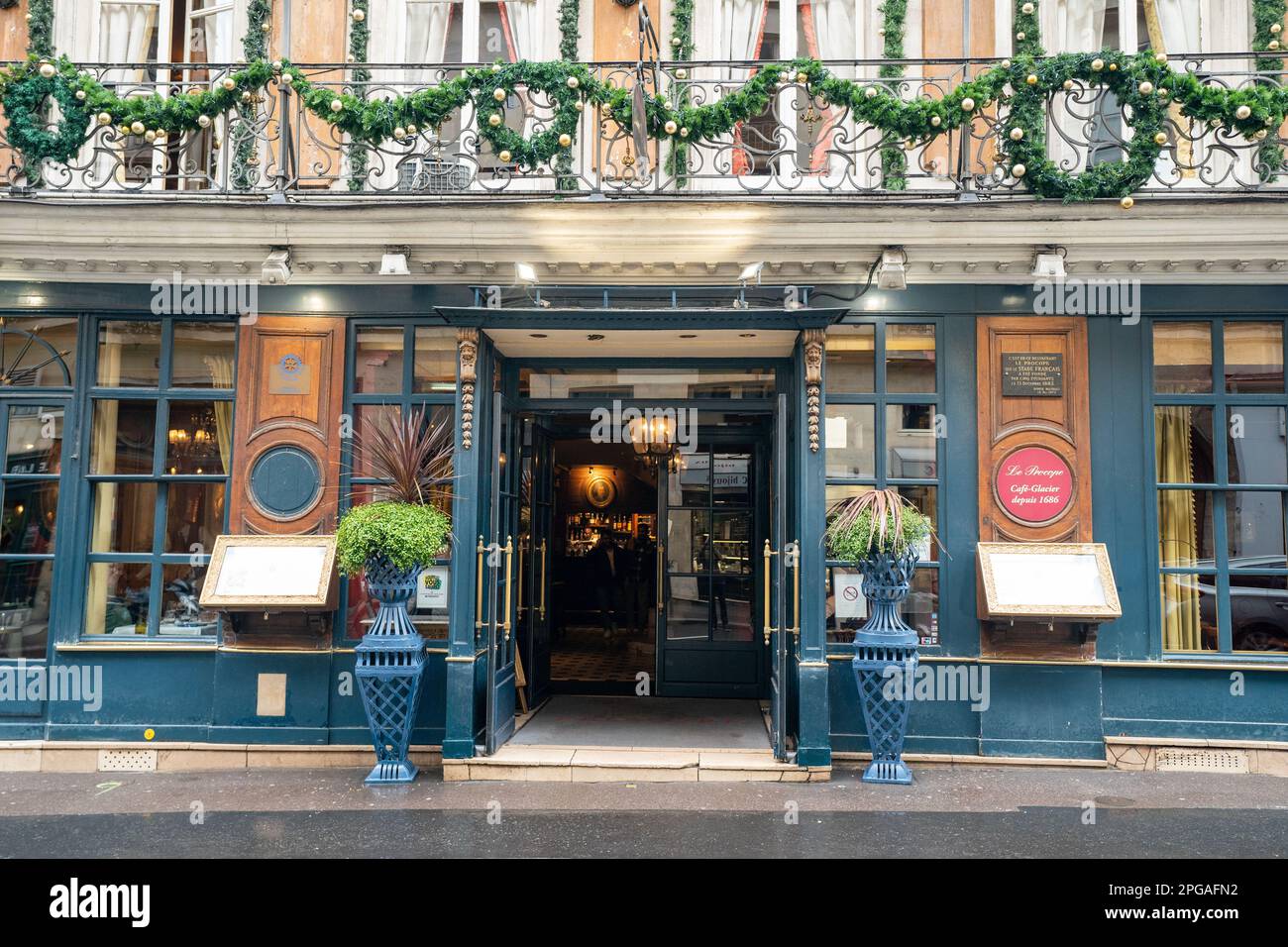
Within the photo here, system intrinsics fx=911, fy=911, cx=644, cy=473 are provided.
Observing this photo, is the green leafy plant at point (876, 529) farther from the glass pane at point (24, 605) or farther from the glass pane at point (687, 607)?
the glass pane at point (24, 605)

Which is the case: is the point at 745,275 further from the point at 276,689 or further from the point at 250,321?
the point at 276,689

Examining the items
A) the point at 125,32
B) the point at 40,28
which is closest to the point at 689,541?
the point at 125,32

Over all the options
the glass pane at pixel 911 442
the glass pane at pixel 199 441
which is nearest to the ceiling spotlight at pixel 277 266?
the glass pane at pixel 199 441

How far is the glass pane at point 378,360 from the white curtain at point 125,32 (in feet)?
11.9

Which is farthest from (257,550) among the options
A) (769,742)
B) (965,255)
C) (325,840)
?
(965,255)

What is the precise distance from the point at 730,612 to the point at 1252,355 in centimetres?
528

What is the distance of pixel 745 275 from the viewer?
24.3 ft

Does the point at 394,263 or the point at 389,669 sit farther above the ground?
the point at 394,263

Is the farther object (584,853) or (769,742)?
(769,742)

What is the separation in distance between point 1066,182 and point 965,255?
89 centimetres

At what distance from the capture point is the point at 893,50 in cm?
800

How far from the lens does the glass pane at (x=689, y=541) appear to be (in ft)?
31.6

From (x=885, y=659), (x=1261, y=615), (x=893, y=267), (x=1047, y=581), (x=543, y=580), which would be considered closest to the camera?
(x=885, y=659)

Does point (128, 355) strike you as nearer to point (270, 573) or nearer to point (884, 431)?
point (270, 573)
